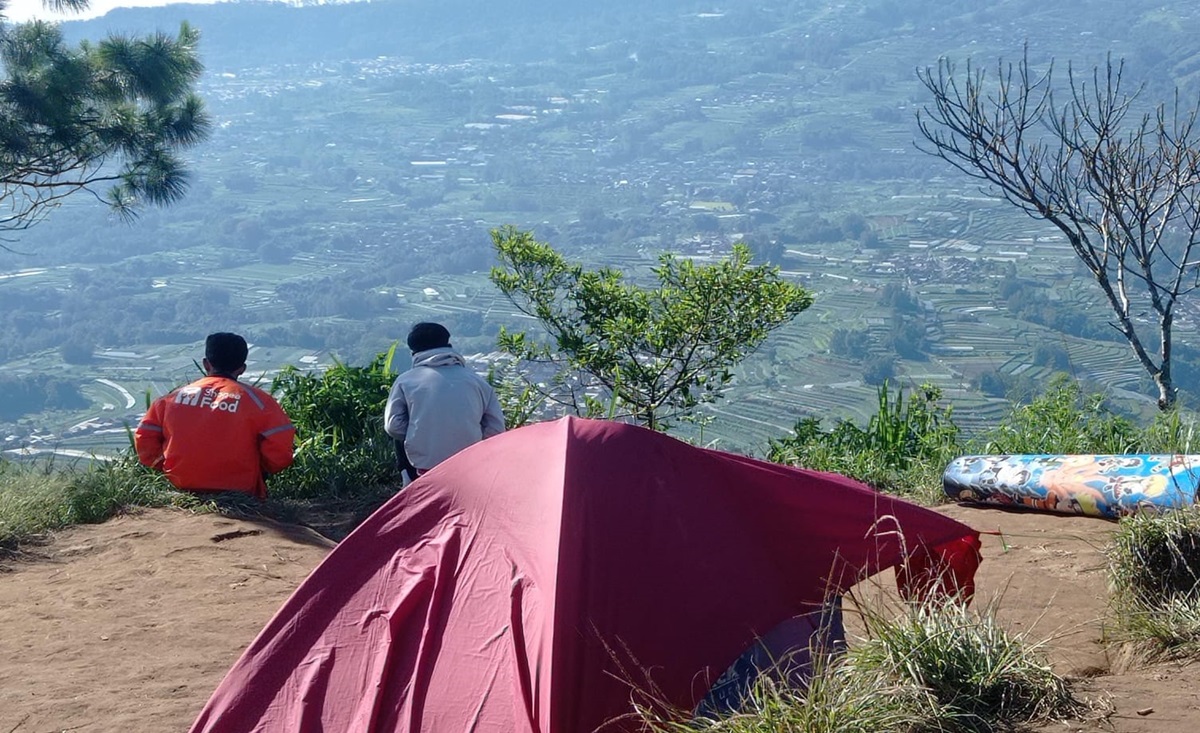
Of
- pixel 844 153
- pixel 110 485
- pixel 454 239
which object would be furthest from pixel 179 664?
pixel 844 153

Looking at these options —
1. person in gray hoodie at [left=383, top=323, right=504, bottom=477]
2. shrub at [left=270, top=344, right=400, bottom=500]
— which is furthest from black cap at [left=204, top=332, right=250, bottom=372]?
person in gray hoodie at [left=383, top=323, right=504, bottom=477]

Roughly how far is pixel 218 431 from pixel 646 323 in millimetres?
5005

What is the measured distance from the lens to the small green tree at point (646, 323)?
11180 mm

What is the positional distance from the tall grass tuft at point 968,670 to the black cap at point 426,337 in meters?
3.68

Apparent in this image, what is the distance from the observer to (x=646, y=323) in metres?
11.3

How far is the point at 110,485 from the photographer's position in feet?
24.2

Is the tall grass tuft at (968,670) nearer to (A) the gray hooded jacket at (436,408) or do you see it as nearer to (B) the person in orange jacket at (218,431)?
(A) the gray hooded jacket at (436,408)

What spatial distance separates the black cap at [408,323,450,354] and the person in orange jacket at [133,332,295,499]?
0.92 meters

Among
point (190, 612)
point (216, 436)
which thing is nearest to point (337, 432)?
point (216, 436)

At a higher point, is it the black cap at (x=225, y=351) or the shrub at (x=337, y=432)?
the black cap at (x=225, y=351)

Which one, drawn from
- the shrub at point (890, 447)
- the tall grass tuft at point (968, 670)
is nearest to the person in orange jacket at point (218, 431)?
the shrub at point (890, 447)

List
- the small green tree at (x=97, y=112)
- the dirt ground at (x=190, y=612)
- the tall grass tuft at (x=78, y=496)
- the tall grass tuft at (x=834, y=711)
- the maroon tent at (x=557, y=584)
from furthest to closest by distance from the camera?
the small green tree at (x=97, y=112) < the tall grass tuft at (x=78, y=496) < the dirt ground at (x=190, y=612) < the maroon tent at (x=557, y=584) < the tall grass tuft at (x=834, y=711)

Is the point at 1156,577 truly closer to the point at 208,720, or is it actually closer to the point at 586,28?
the point at 208,720

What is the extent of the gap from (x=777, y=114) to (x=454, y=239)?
40.1 m
